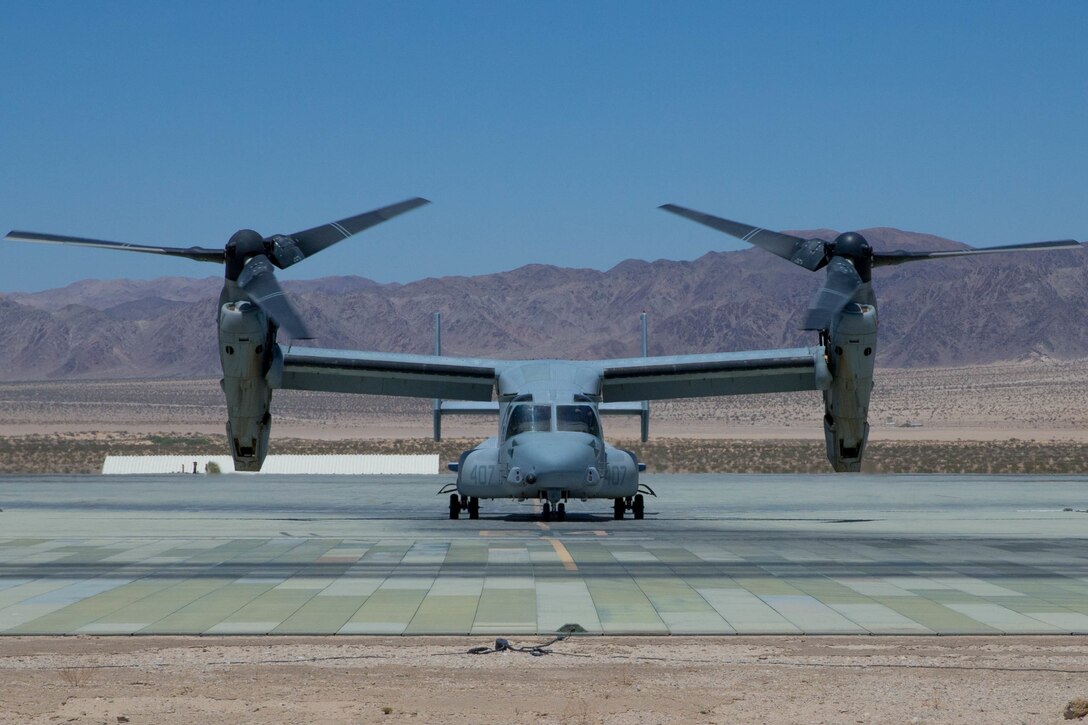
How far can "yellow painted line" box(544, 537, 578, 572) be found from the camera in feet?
61.0

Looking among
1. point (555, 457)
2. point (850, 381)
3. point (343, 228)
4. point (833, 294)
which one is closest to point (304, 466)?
point (343, 228)

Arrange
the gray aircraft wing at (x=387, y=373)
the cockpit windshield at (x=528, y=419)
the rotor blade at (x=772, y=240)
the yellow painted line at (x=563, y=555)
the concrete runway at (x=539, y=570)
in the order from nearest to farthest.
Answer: the concrete runway at (x=539, y=570) → the yellow painted line at (x=563, y=555) → the cockpit windshield at (x=528, y=419) → the rotor blade at (x=772, y=240) → the gray aircraft wing at (x=387, y=373)

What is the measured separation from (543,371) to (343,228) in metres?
5.43

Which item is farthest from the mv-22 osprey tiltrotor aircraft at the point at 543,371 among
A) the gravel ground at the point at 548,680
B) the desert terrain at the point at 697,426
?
the desert terrain at the point at 697,426

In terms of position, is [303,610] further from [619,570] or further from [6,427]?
[6,427]

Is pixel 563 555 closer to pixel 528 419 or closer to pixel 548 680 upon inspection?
pixel 528 419

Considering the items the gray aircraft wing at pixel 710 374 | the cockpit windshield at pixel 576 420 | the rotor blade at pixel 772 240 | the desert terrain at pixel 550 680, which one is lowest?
the desert terrain at pixel 550 680

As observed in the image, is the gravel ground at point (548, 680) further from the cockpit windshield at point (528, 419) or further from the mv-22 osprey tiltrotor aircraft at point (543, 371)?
the cockpit windshield at point (528, 419)

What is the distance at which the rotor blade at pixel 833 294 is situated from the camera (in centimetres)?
2567

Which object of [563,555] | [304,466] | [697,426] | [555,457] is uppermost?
[555,457]

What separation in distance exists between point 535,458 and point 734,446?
78.5 meters

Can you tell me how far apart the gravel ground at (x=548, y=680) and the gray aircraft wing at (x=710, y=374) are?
17305 millimetres

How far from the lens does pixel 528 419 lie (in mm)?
27344

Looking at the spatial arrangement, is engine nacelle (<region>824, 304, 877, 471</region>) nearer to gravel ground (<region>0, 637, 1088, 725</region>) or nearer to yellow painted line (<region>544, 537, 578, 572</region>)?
yellow painted line (<region>544, 537, 578, 572</region>)
